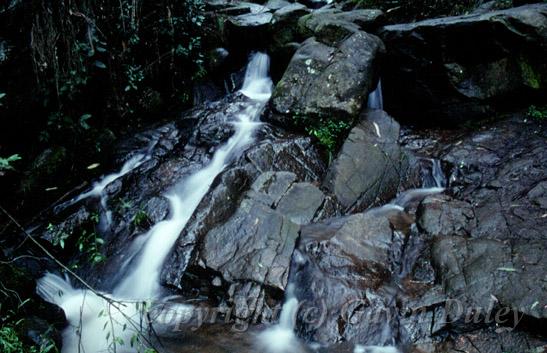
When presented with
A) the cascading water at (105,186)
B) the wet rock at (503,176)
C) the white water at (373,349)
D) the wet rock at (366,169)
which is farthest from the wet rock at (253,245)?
the wet rock at (503,176)

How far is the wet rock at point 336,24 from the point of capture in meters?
7.97

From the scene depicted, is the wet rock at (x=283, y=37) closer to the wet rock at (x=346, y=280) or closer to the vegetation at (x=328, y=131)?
the vegetation at (x=328, y=131)

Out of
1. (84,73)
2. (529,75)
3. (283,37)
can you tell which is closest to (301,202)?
(84,73)

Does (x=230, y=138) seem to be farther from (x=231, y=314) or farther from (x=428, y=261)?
(x=428, y=261)

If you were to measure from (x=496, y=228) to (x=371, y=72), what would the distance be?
398cm

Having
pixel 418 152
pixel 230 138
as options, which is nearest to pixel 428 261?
pixel 418 152

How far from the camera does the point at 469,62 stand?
7.23 metres

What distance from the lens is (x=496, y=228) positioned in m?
4.73

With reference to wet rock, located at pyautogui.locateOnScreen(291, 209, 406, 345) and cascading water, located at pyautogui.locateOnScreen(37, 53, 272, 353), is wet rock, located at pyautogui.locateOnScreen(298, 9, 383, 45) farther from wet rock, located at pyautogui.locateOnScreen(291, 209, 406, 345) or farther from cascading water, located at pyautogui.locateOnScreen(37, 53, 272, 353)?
wet rock, located at pyautogui.locateOnScreen(291, 209, 406, 345)

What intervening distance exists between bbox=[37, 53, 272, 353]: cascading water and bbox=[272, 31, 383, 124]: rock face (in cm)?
95

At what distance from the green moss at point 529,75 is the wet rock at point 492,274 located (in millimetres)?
4052

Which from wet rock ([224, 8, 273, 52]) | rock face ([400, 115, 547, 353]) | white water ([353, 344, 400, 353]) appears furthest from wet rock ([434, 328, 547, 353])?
wet rock ([224, 8, 273, 52])

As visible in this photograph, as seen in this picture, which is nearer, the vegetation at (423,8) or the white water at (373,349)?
the white water at (373,349)

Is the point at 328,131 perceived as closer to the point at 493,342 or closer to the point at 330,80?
the point at 330,80
